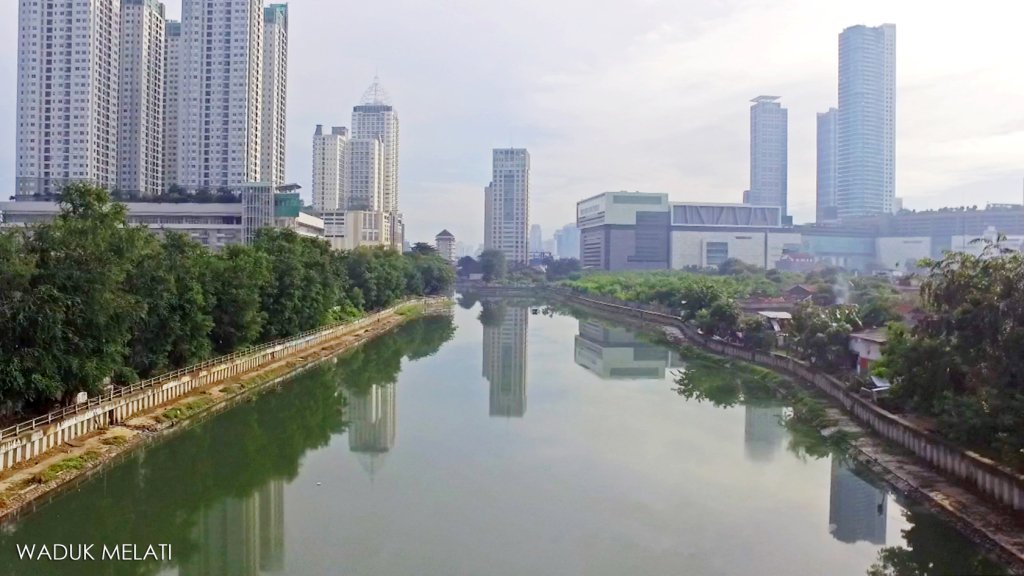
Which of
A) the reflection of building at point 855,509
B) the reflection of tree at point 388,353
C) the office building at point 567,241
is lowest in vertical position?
the reflection of building at point 855,509

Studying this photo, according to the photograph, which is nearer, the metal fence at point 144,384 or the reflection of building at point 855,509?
the reflection of building at point 855,509

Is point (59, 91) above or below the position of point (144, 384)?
above

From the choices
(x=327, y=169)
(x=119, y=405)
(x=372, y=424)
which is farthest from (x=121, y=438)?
(x=327, y=169)

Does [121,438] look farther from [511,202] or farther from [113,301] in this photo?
[511,202]

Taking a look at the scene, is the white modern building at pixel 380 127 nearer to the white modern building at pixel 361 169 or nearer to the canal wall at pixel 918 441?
the white modern building at pixel 361 169

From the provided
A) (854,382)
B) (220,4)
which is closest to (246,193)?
(220,4)

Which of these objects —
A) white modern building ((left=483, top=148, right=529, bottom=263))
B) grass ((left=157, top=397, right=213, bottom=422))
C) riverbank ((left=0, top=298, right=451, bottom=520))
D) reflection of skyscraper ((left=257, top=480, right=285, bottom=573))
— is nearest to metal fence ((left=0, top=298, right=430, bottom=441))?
riverbank ((left=0, top=298, right=451, bottom=520))

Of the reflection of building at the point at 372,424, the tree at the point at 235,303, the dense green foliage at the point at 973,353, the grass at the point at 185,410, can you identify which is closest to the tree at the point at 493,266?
the reflection of building at the point at 372,424
